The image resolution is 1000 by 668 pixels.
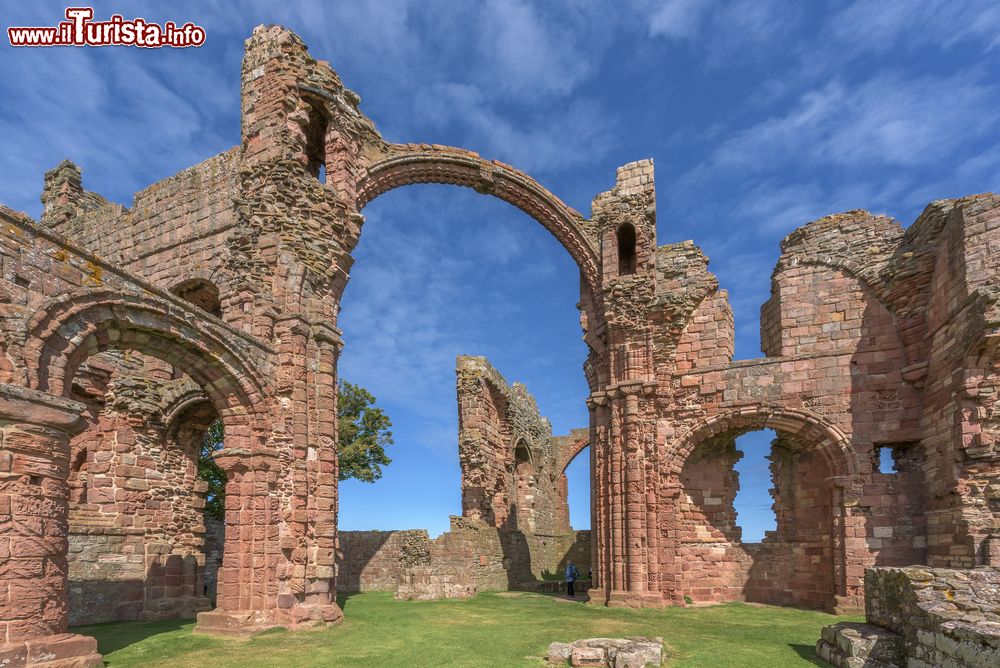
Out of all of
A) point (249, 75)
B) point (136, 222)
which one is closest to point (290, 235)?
point (249, 75)

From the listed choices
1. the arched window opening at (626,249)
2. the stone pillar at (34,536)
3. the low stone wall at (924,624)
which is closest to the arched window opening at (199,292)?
the stone pillar at (34,536)

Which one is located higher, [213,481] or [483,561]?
[213,481]

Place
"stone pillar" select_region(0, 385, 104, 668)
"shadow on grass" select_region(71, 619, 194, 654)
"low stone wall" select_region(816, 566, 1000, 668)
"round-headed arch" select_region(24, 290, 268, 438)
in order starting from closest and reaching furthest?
"low stone wall" select_region(816, 566, 1000, 668), "stone pillar" select_region(0, 385, 104, 668), "round-headed arch" select_region(24, 290, 268, 438), "shadow on grass" select_region(71, 619, 194, 654)

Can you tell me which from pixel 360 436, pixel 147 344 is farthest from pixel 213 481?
pixel 147 344

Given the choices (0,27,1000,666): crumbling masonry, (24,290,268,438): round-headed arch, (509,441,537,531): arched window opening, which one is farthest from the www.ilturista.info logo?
(509,441,537,531): arched window opening

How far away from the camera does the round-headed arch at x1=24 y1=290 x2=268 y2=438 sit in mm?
7309

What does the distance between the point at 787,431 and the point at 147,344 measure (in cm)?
1268

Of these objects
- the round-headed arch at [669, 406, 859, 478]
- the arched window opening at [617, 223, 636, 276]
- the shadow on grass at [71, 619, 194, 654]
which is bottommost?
the shadow on grass at [71, 619, 194, 654]

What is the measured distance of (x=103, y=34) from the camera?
A: 33.4ft

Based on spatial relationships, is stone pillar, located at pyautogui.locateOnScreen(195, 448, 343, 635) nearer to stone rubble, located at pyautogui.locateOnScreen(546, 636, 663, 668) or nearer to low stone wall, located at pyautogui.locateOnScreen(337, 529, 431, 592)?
stone rubble, located at pyautogui.locateOnScreen(546, 636, 663, 668)

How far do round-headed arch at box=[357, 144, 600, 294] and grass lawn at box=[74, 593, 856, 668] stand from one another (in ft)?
26.8

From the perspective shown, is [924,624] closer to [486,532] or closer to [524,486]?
[486,532]

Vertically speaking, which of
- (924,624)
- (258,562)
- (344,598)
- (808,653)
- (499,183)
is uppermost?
(499,183)

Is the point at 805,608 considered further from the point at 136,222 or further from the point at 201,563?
the point at 136,222
